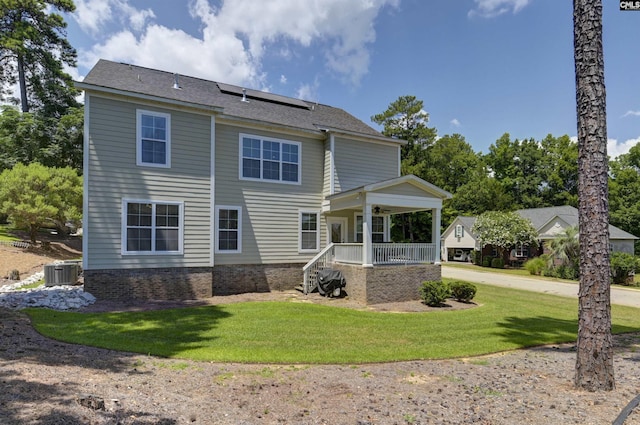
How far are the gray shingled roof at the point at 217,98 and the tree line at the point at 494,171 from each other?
19.6 m

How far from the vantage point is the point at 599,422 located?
12.2 ft

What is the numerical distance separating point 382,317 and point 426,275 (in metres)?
4.06

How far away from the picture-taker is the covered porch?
39.4ft

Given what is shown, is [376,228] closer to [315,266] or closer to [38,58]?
[315,266]

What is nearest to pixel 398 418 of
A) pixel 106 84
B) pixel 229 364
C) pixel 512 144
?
pixel 229 364

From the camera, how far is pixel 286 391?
4539 millimetres

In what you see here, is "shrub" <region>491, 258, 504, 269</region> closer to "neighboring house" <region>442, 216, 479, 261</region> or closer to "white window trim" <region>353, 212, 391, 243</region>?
"neighboring house" <region>442, 216, 479, 261</region>

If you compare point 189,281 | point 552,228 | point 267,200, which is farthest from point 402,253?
point 552,228

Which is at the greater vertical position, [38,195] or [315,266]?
[38,195]

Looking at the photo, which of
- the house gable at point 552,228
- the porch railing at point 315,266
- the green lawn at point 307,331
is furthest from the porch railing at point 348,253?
the house gable at point 552,228

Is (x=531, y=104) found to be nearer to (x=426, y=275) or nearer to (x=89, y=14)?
(x=426, y=275)

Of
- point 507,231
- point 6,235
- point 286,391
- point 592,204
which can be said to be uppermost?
point 592,204

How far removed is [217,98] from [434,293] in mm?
11453

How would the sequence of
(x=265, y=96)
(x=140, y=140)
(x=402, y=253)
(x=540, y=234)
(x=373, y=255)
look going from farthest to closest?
(x=540, y=234)
(x=265, y=96)
(x=402, y=253)
(x=373, y=255)
(x=140, y=140)
